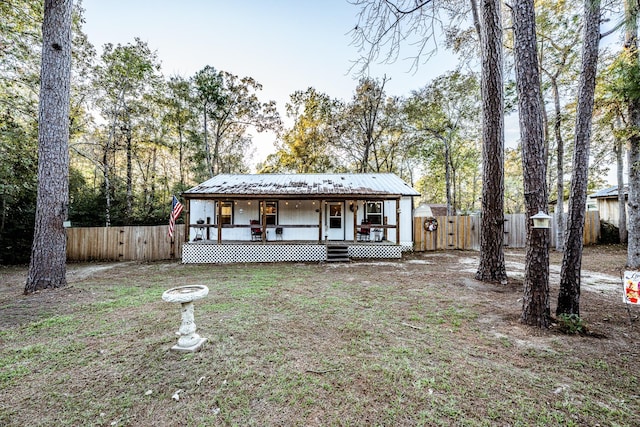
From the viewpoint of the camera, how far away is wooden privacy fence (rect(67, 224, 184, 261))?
11039 mm

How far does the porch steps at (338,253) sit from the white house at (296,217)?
4cm

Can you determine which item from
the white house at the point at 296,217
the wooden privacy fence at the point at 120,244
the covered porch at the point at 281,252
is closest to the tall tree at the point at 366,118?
the white house at the point at 296,217

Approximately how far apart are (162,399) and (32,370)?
183cm

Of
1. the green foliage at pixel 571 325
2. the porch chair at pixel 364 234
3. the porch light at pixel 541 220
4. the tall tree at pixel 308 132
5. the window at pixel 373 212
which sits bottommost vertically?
the green foliage at pixel 571 325

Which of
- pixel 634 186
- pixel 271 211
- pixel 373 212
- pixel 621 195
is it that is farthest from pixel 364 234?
pixel 621 195

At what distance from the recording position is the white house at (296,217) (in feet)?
34.3

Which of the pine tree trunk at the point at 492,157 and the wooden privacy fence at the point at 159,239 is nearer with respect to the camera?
the pine tree trunk at the point at 492,157

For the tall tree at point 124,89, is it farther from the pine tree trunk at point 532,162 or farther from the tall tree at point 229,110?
the pine tree trunk at point 532,162

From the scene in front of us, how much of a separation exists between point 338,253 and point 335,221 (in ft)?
7.97

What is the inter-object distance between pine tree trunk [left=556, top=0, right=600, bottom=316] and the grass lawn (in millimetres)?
539

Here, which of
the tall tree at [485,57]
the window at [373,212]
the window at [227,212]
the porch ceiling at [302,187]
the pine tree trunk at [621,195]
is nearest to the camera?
the tall tree at [485,57]

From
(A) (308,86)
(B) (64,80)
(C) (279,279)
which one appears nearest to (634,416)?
(C) (279,279)

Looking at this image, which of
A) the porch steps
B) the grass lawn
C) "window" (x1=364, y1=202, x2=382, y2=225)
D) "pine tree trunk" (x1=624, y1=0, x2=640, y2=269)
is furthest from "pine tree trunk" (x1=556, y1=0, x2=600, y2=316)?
"window" (x1=364, y1=202, x2=382, y2=225)

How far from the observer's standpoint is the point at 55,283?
234 inches
